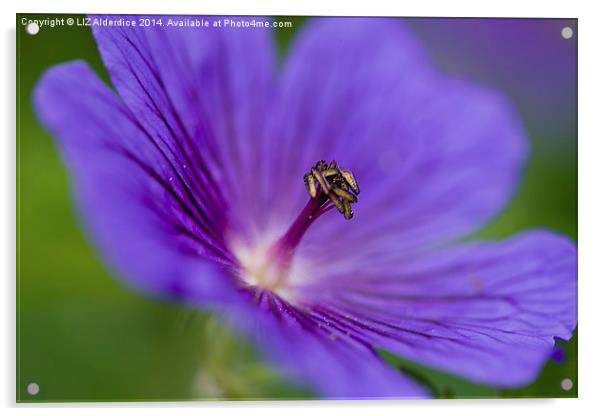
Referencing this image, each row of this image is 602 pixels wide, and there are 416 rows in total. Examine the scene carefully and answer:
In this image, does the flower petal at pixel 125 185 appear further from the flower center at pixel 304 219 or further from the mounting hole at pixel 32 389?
the mounting hole at pixel 32 389

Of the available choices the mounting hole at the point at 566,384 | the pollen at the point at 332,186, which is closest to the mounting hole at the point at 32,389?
the pollen at the point at 332,186

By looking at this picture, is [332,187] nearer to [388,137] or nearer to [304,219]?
[304,219]

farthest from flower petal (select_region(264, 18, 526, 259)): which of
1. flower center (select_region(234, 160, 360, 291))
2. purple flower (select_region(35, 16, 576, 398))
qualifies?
flower center (select_region(234, 160, 360, 291))

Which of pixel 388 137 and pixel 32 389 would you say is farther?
pixel 388 137

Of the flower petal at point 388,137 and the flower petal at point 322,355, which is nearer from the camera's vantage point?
the flower petal at point 322,355

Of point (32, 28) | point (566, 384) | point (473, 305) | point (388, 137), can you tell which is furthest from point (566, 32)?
point (32, 28)

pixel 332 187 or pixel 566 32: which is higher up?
pixel 566 32
